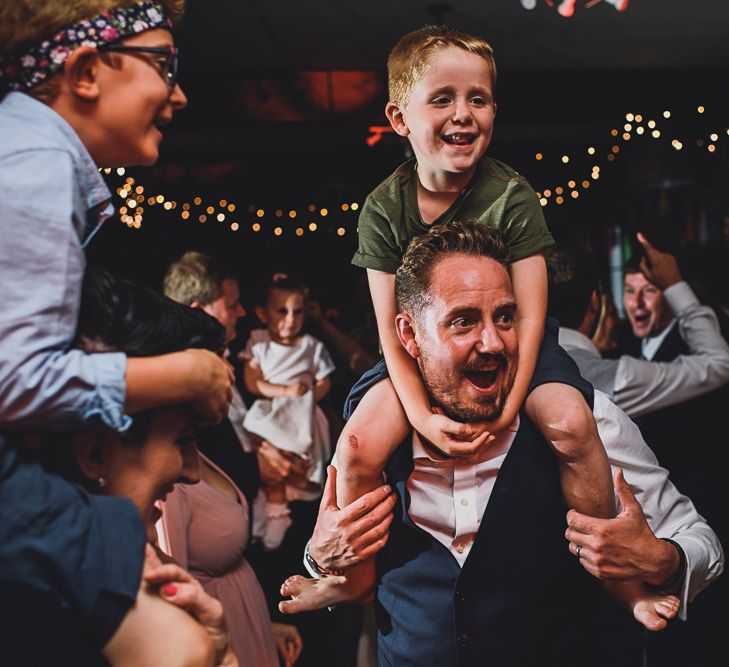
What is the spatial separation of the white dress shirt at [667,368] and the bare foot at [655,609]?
1.36 m

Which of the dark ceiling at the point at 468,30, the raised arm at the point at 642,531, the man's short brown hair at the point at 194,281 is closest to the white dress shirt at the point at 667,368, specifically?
the raised arm at the point at 642,531

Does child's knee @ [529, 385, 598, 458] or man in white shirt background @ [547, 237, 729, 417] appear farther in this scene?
man in white shirt background @ [547, 237, 729, 417]

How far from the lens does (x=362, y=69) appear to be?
695 cm

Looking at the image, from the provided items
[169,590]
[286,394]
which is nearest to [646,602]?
[169,590]

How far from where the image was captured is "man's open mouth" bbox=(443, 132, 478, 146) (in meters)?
1.96

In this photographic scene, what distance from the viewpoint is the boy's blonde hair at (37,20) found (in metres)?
1.42

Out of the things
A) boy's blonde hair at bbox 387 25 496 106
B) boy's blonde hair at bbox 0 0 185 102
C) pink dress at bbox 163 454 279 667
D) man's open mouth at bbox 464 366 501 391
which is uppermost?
boy's blonde hair at bbox 387 25 496 106

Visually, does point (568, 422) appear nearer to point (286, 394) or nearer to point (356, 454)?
point (356, 454)

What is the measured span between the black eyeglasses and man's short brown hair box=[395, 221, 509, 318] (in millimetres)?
678

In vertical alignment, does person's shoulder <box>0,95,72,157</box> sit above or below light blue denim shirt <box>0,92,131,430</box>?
above

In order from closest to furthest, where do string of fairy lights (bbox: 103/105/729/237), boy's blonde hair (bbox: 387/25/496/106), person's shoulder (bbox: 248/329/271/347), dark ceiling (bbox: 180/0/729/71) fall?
boy's blonde hair (bbox: 387/25/496/106) → person's shoulder (bbox: 248/329/271/347) → dark ceiling (bbox: 180/0/729/71) → string of fairy lights (bbox: 103/105/729/237)

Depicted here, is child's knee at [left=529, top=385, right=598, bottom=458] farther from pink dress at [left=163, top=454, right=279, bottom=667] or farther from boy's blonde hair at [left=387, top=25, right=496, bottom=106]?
pink dress at [left=163, top=454, right=279, bottom=667]

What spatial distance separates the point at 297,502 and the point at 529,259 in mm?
2384

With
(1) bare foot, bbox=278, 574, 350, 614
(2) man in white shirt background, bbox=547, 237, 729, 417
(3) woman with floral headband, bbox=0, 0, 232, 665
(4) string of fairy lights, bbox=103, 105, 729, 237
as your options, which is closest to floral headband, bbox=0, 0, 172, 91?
(3) woman with floral headband, bbox=0, 0, 232, 665
